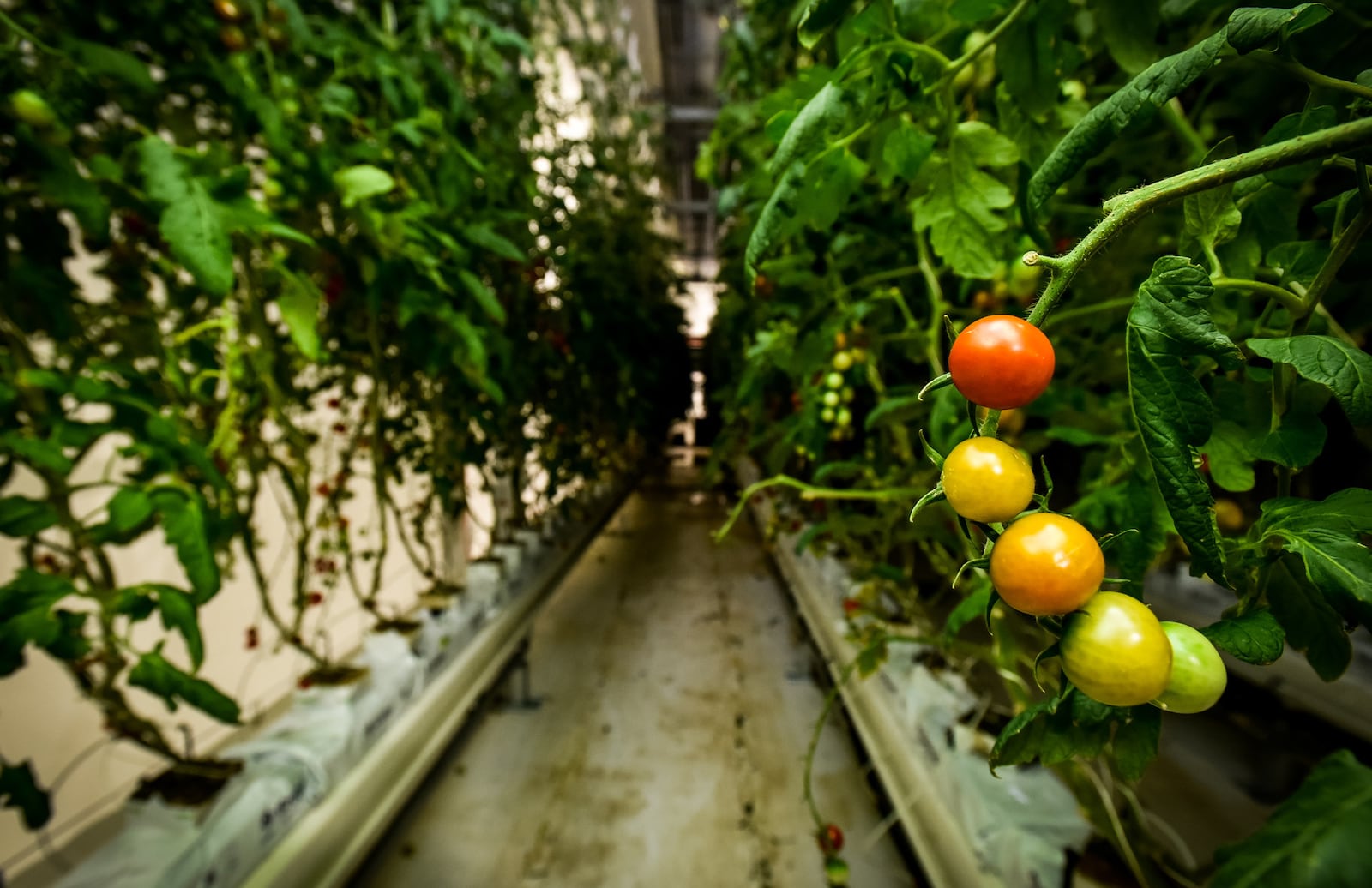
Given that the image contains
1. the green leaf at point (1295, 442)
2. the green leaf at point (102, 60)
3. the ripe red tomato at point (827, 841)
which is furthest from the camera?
the ripe red tomato at point (827, 841)

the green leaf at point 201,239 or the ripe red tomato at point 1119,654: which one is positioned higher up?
the green leaf at point 201,239

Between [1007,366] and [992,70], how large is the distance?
60 centimetres

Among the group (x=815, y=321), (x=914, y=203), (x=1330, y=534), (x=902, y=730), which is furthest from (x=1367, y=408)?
(x=902, y=730)

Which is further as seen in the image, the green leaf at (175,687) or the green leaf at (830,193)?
the green leaf at (175,687)

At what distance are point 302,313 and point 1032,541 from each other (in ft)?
2.45

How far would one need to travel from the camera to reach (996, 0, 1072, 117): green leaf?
398mm

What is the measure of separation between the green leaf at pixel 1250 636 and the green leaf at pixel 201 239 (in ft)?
2.34

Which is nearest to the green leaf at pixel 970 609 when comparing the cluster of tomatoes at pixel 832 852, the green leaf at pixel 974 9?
the green leaf at pixel 974 9

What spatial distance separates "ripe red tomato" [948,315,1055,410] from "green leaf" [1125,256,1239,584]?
0.04 m

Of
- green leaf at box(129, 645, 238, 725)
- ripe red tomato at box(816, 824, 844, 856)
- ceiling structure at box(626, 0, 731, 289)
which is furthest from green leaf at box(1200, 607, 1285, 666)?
ceiling structure at box(626, 0, 731, 289)

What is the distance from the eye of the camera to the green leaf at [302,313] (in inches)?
25.4

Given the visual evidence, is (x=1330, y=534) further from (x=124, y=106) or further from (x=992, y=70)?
(x=124, y=106)

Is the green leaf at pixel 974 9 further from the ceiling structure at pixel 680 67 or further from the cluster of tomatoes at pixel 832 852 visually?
the ceiling structure at pixel 680 67

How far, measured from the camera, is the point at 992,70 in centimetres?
60
